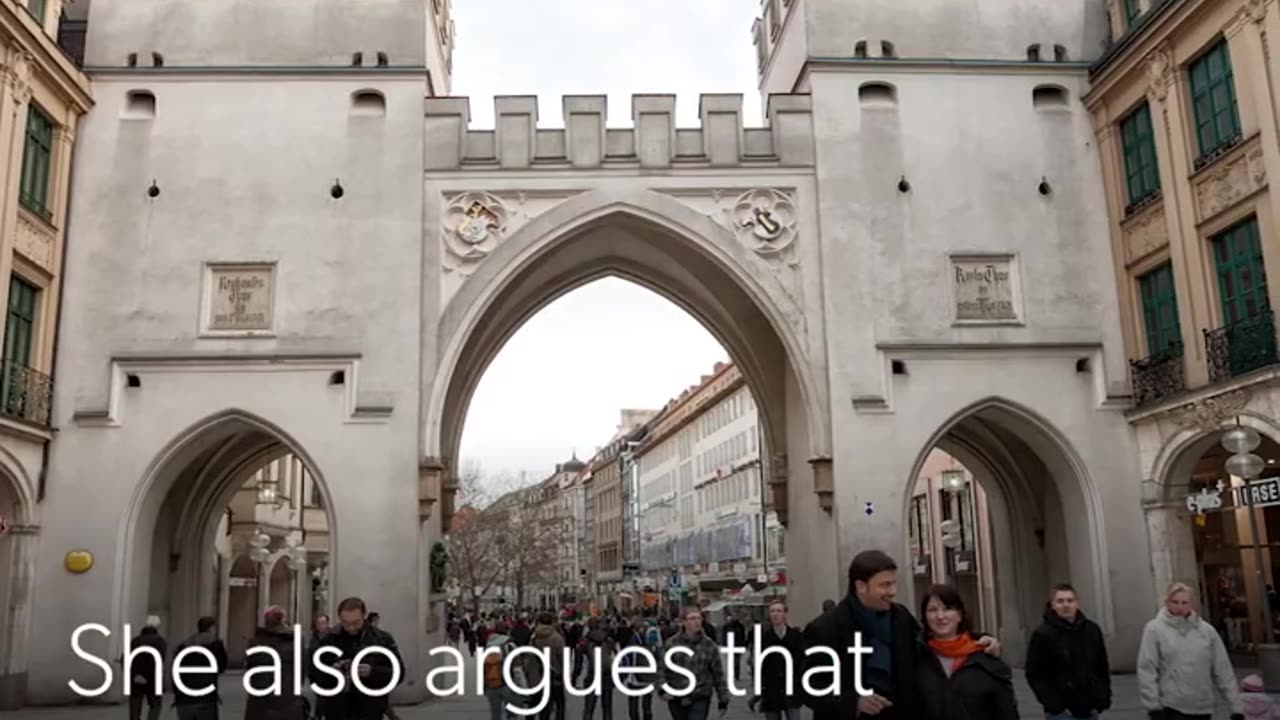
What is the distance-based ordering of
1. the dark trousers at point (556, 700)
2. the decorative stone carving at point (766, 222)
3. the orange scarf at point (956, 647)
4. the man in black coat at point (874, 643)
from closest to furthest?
the man in black coat at point (874, 643), the orange scarf at point (956, 647), the dark trousers at point (556, 700), the decorative stone carving at point (766, 222)

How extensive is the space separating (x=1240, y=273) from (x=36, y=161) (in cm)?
1810

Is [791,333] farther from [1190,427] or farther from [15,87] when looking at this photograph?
[15,87]

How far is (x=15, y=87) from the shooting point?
18031mm

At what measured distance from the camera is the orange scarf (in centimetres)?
496

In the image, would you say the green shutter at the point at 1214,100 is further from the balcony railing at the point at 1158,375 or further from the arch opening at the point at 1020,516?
the arch opening at the point at 1020,516

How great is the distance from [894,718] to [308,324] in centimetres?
1657

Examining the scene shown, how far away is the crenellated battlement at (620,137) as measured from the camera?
20953 millimetres

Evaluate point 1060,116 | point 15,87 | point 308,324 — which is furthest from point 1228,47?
point 15,87

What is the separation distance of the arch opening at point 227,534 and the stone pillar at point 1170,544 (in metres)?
12.8

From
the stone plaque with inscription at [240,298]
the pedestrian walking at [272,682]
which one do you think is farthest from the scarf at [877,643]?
the stone plaque with inscription at [240,298]

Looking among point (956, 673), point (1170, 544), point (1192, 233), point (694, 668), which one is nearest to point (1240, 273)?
point (1192, 233)

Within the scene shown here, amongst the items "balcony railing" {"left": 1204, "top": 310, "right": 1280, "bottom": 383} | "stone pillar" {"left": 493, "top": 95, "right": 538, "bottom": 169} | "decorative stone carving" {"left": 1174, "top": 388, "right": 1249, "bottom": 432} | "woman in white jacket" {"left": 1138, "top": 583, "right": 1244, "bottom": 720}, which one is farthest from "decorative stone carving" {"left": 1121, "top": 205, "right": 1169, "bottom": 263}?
"woman in white jacket" {"left": 1138, "top": 583, "right": 1244, "bottom": 720}

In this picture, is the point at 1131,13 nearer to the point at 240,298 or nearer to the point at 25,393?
the point at 240,298

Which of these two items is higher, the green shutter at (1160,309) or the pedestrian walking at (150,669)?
the green shutter at (1160,309)
